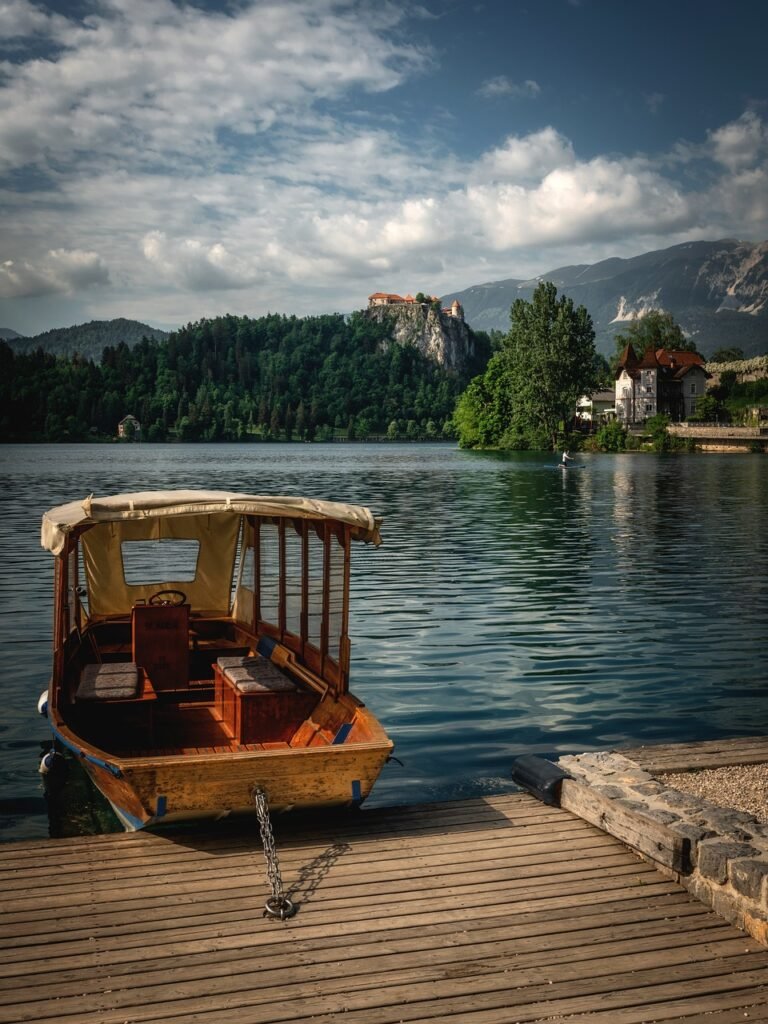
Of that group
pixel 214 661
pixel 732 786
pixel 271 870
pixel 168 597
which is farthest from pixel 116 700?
pixel 732 786

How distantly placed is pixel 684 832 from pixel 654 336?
167979 millimetres

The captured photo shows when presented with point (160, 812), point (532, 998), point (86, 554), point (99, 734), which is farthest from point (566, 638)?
point (532, 998)

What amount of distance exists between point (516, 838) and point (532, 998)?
110 inches

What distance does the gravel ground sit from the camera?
32.0ft

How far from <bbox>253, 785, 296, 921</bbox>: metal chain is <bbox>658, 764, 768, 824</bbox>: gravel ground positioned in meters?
4.02

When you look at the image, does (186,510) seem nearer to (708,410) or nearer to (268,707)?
(268,707)

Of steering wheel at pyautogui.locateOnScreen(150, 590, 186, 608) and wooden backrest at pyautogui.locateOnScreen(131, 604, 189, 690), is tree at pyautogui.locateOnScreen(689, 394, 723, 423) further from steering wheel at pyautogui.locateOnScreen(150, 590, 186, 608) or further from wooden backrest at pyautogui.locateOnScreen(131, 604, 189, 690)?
wooden backrest at pyautogui.locateOnScreen(131, 604, 189, 690)

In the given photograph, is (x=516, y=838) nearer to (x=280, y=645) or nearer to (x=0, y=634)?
(x=280, y=645)

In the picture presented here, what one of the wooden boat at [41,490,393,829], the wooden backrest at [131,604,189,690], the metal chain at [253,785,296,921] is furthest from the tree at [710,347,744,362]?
the metal chain at [253,785,296,921]

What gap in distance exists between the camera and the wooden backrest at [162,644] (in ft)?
45.2

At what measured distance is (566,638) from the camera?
70.9ft

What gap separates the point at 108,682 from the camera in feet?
39.5

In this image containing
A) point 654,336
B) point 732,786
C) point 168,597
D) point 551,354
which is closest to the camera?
point 732,786

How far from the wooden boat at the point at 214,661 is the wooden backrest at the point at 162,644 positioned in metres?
0.02
